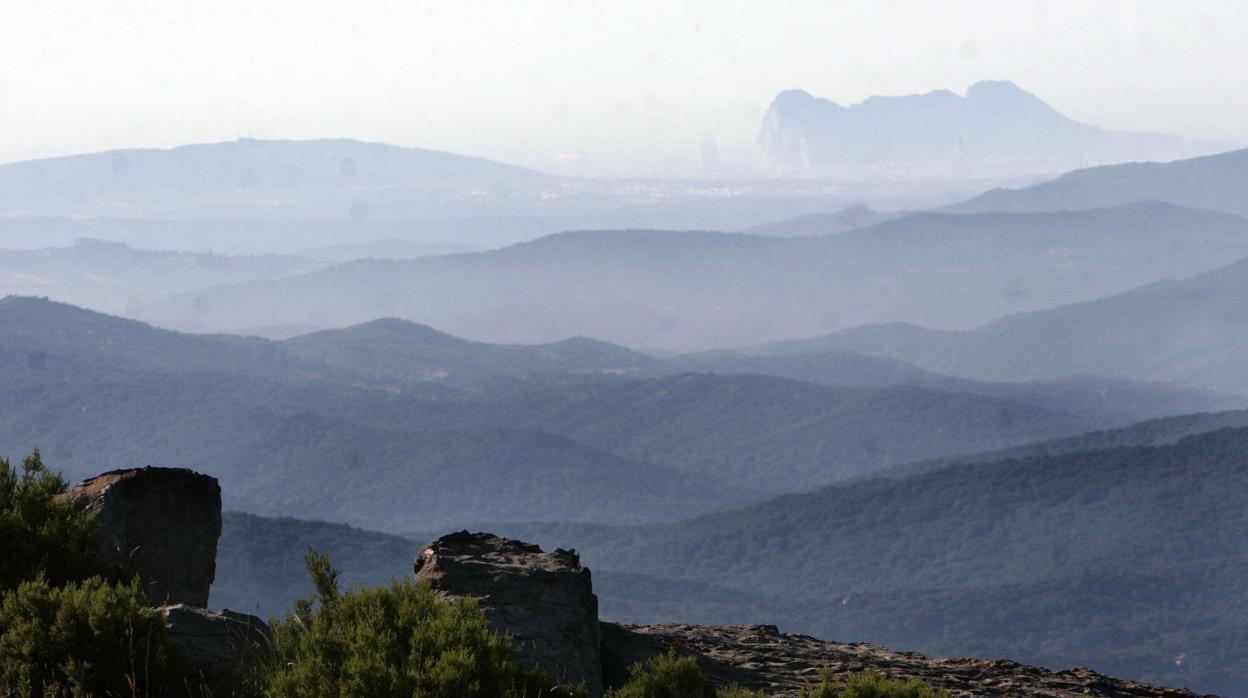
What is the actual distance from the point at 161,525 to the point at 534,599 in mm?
3865

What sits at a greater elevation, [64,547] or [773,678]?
[64,547]

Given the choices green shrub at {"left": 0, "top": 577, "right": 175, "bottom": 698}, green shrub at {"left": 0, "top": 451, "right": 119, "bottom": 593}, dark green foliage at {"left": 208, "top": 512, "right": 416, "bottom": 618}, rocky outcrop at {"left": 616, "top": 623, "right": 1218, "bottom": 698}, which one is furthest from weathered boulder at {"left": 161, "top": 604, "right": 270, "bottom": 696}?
dark green foliage at {"left": 208, "top": 512, "right": 416, "bottom": 618}

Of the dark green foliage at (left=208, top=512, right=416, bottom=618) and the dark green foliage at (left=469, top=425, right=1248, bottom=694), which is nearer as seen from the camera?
the dark green foliage at (left=208, top=512, right=416, bottom=618)

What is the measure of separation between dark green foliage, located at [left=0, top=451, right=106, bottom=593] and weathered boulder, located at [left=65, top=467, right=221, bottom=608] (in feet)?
1.80

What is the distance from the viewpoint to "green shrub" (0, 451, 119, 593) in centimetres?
1016

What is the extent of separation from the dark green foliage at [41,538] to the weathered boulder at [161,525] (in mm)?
547

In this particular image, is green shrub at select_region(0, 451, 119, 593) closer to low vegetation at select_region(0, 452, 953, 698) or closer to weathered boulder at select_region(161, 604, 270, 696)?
low vegetation at select_region(0, 452, 953, 698)

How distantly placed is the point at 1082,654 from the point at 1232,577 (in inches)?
1110

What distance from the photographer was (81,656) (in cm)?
870

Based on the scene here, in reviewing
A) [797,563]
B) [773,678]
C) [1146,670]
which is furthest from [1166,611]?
[773,678]

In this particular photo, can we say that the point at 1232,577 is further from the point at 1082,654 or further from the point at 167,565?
the point at 167,565

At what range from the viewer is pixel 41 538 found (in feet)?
33.9

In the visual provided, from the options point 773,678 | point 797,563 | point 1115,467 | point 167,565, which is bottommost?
point 797,563

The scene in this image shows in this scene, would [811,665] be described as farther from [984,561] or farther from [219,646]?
[984,561]
